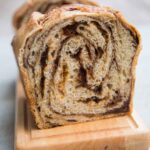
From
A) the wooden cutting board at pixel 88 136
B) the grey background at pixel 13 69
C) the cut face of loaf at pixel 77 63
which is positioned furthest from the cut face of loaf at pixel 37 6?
the wooden cutting board at pixel 88 136

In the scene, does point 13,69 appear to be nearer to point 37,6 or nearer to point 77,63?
point 37,6

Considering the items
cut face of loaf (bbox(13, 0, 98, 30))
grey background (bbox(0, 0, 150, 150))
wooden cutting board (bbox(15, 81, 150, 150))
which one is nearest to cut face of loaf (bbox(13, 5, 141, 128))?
wooden cutting board (bbox(15, 81, 150, 150))

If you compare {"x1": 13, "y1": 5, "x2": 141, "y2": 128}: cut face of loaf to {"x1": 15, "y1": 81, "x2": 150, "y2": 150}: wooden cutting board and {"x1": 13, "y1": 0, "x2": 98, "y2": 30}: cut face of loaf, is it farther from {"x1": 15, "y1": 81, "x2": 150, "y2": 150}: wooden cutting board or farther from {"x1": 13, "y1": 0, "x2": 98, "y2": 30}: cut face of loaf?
{"x1": 13, "y1": 0, "x2": 98, "y2": 30}: cut face of loaf

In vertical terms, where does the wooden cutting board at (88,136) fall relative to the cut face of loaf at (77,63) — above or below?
below

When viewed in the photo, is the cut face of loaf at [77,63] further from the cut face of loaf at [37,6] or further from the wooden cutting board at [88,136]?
the cut face of loaf at [37,6]

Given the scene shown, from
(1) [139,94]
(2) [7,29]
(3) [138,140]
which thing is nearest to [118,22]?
(3) [138,140]

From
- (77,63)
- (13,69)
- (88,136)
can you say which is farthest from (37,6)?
(88,136)

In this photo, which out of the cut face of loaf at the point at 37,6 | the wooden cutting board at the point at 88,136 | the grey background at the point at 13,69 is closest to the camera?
the wooden cutting board at the point at 88,136

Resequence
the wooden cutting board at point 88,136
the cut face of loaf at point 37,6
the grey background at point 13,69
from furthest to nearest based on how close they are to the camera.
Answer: the cut face of loaf at point 37,6 → the grey background at point 13,69 → the wooden cutting board at point 88,136
